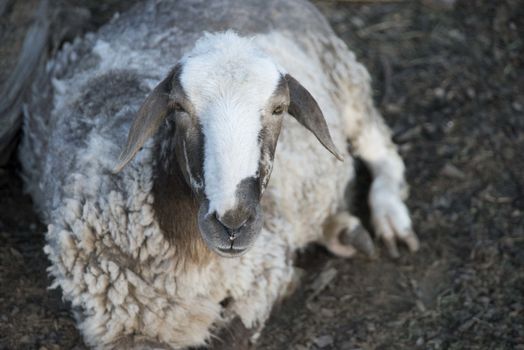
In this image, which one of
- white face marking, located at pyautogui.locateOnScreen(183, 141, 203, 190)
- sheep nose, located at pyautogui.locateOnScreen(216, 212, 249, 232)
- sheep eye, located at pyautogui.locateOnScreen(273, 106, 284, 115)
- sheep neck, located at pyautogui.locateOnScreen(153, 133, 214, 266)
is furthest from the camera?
sheep neck, located at pyautogui.locateOnScreen(153, 133, 214, 266)

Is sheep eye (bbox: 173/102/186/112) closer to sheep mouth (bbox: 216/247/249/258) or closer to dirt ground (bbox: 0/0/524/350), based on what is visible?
sheep mouth (bbox: 216/247/249/258)

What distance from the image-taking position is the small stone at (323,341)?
14.2 ft

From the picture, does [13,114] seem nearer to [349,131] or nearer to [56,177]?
[56,177]

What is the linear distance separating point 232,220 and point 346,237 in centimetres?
199

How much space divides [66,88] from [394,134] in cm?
257

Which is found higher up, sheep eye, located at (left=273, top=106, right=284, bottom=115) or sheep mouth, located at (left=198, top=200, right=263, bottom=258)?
sheep eye, located at (left=273, top=106, right=284, bottom=115)

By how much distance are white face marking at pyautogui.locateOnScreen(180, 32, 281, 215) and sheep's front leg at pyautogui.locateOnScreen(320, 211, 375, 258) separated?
1759mm

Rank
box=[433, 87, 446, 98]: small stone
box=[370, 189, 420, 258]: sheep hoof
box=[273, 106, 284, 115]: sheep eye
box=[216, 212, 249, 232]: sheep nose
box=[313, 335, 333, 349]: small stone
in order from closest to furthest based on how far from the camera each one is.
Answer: box=[216, 212, 249, 232]: sheep nose, box=[273, 106, 284, 115]: sheep eye, box=[313, 335, 333, 349]: small stone, box=[370, 189, 420, 258]: sheep hoof, box=[433, 87, 446, 98]: small stone

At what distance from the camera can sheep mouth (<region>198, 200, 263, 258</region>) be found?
3.11 m

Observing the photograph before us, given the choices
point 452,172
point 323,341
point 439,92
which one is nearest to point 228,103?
point 323,341

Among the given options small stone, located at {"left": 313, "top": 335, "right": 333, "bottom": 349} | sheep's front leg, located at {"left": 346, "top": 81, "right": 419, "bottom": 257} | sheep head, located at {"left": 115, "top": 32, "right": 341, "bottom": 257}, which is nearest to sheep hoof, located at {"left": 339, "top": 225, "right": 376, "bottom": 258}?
sheep's front leg, located at {"left": 346, "top": 81, "right": 419, "bottom": 257}

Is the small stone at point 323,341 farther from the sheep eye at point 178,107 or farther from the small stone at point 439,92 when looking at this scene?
the small stone at point 439,92

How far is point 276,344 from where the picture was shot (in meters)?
4.32

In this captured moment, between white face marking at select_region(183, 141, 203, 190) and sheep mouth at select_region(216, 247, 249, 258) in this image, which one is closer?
sheep mouth at select_region(216, 247, 249, 258)
